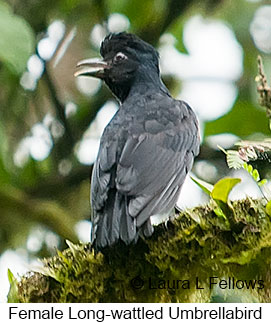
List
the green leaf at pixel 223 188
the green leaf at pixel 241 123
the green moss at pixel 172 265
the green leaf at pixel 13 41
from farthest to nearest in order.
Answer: the green leaf at pixel 241 123 < the green leaf at pixel 13 41 < the green moss at pixel 172 265 < the green leaf at pixel 223 188

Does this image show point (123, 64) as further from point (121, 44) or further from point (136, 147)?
point (136, 147)

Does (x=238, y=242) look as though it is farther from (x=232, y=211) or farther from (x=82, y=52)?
(x=82, y=52)

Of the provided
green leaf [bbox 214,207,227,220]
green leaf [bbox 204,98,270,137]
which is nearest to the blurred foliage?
green leaf [bbox 204,98,270,137]

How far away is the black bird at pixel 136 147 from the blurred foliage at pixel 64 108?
0.71m

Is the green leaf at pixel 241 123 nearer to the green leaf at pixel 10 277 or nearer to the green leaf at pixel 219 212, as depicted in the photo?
the green leaf at pixel 219 212

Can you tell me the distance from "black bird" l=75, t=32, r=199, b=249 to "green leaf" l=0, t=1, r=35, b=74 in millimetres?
656

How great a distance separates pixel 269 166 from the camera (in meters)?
5.89

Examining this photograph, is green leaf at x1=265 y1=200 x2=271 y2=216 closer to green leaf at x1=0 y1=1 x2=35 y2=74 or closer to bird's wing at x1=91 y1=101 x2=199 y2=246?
bird's wing at x1=91 y1=101 x2=199 y2=246

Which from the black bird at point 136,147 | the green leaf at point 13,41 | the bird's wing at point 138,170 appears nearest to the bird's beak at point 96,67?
the black bird at point 136,147

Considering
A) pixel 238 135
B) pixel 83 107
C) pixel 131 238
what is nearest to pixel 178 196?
pixel 131 238

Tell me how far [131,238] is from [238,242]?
53 cm

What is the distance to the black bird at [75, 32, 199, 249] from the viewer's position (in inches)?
175

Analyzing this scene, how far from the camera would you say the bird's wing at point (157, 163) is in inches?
179
